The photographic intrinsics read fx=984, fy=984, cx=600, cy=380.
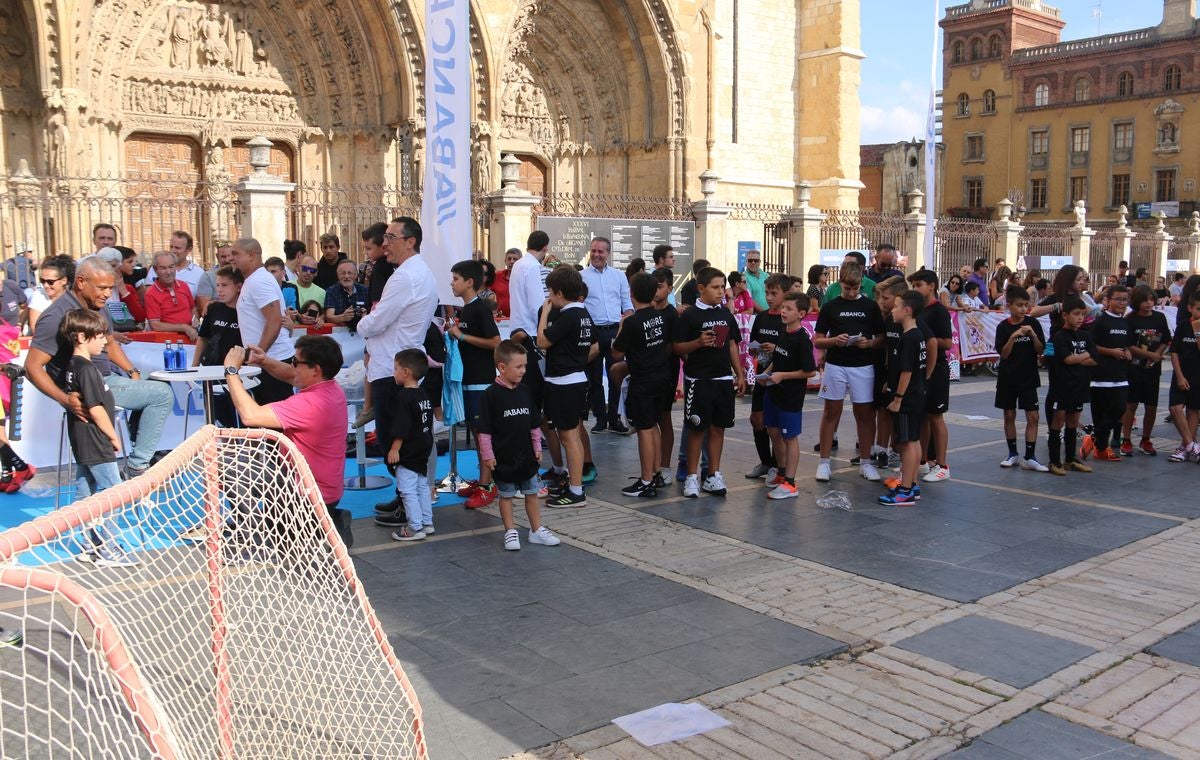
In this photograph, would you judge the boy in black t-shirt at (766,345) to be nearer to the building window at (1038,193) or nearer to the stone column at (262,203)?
the stone column at (262,203)

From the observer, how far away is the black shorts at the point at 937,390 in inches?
325

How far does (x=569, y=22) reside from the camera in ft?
71.2

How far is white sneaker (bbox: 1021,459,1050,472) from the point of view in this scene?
9.16 metres

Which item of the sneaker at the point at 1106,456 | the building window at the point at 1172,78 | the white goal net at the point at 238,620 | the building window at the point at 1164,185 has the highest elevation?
the building window at the point at 1172,78

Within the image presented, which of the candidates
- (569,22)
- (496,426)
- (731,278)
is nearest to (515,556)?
(496,426)

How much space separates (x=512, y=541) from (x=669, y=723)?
2542mm

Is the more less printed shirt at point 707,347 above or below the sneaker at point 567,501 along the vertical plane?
above

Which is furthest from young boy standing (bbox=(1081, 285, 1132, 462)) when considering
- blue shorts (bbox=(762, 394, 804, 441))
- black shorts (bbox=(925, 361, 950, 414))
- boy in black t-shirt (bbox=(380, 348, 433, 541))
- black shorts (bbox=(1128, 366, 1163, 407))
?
boy in black t-shirt (bbox=(380, 348, 433, 541))

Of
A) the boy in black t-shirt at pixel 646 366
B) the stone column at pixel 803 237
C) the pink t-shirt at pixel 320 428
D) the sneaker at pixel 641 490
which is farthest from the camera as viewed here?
→ the stone column at pixel 803 237

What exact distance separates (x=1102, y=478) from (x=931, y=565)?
3595 mm

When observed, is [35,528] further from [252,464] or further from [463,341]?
[463,341]

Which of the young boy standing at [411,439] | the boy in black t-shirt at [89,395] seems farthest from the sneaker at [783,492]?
the boy in black t-shirt at [89,395]

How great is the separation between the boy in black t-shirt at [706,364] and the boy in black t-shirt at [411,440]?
2203mm

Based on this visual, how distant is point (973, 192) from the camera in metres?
62.8
